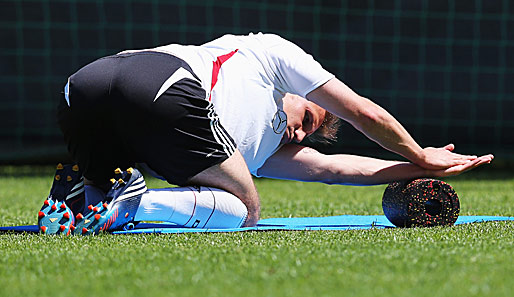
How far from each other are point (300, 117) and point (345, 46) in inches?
230

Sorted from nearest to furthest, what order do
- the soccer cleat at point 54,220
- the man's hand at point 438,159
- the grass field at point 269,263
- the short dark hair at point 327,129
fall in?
1. the grass field at point 269,263
2. the soccer cleat at point 54,220
3. the man's hand at point 438,159
4. the short dark hair at point 327,129

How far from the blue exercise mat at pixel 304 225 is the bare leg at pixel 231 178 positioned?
0.48 ft

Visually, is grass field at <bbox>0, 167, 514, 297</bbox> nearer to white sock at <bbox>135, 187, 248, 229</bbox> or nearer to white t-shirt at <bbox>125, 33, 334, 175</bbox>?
white sock at <bbox>135, 187, 248, 229</bbox>

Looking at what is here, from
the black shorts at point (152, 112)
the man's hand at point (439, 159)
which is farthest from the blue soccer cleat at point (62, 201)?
the man's hand at point (439, 159)

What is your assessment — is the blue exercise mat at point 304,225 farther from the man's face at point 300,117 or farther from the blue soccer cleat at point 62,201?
the man's face at point 300,117

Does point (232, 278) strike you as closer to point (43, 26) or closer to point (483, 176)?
point (483, 176)

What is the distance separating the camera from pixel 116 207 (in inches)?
108

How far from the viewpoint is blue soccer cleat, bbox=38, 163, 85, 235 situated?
2723 millimetres

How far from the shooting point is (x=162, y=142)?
9.26 feet

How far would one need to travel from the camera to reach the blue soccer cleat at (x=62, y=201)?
8.93ft

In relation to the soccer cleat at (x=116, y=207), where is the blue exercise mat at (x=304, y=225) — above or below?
below

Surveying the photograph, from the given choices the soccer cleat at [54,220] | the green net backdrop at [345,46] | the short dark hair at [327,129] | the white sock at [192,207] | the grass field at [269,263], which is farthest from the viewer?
the green net backdrop at [345,46]

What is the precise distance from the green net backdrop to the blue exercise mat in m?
5.54

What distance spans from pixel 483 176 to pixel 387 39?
270cm
